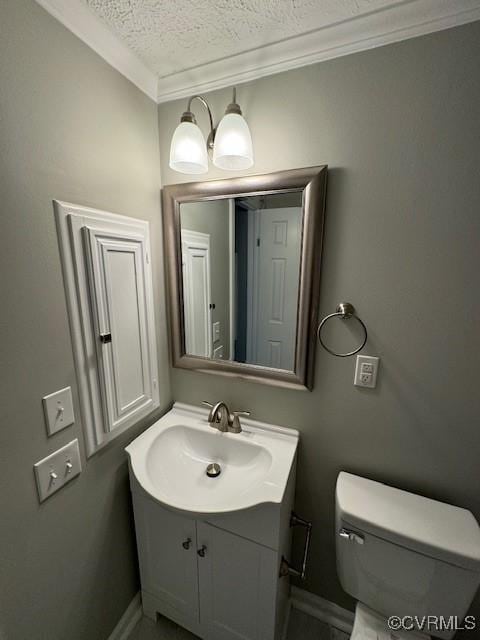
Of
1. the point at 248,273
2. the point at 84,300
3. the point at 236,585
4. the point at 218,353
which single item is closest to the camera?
the point at 84,300

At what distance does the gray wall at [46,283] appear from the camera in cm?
68

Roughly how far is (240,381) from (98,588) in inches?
38.3

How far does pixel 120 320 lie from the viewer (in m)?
1.01

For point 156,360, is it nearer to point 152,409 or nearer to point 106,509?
point 152,409

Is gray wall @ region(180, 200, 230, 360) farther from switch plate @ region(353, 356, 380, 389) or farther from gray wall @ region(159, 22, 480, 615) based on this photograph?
switch plate @ region(353, 356, 380, 389)

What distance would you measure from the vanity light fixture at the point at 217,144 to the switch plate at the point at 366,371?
84cm

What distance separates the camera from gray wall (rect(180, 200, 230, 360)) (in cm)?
116

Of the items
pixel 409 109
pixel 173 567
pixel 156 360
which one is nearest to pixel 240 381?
pixel 156 360

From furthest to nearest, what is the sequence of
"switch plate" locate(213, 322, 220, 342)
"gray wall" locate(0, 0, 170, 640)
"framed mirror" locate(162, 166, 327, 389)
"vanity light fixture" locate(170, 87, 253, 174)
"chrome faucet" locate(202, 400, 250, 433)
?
"switch plate" locate(213, 322, 220, 342) → "chrome faucet" locate(202, 400, 250, 433) → "framed mirror" locate(162, 166, 327, 389) → "vanity light fixture" locate(170, 87, 253, 174) → "gray wall" locate(0, 0, 170, 640)

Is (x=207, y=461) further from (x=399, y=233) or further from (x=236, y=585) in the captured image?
(x=399, y=233)

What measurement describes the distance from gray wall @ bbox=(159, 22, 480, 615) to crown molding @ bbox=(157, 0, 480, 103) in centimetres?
3

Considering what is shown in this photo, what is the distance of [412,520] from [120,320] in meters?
1.23

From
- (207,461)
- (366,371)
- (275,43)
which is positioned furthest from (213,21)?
(207,461)

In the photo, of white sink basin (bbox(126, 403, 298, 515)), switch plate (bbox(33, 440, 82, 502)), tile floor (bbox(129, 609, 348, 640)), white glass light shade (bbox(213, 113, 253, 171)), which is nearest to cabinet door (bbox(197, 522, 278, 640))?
white sink basin (bbox(126, 403, 298, 515))
